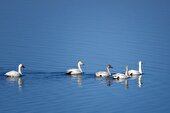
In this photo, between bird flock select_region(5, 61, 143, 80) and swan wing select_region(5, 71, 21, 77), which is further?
bird flock select_region(5, 61, 143, 80)

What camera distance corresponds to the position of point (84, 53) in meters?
44.8

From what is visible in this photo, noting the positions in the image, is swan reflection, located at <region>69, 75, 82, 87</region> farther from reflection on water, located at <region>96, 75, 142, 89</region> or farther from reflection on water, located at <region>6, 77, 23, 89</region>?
reflection on water, located at <region>6, 77, 23, 89</region>

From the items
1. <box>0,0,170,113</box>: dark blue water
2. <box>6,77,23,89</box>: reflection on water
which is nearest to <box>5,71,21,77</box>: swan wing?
<box>6,77,23,89</box>: reflection on water

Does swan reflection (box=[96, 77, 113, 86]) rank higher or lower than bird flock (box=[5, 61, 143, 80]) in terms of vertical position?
lower

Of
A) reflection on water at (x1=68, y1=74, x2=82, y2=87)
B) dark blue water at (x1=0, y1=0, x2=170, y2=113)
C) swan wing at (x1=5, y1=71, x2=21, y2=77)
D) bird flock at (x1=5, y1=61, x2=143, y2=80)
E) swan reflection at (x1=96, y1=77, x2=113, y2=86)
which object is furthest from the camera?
bird flock at (x1=5, y1=61, x2=143, y2=80)

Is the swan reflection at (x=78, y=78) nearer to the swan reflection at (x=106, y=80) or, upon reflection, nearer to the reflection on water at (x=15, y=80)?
the swan reflection at (x=106, y=80)

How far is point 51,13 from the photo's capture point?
201 ft

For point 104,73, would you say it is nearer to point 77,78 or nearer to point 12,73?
point 77,78

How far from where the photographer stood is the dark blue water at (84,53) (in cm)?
3253

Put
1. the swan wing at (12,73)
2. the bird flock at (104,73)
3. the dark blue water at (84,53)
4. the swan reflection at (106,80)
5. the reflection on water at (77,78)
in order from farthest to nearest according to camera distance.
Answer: the bird flock at (104,73), the swan wing at (12,73), the swan reflection at (106,80), the reflection on water at (77,78), the dark blue water at (84,53)

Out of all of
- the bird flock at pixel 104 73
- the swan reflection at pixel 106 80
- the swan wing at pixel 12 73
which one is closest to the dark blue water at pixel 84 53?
the swan reflection at pixel 106 80

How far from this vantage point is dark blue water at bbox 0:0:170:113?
32531 millimetres

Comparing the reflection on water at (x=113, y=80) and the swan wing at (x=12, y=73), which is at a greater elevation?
the swan wing at (x=12, y=73)

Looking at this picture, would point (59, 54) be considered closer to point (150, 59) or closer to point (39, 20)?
point (150, 59)
